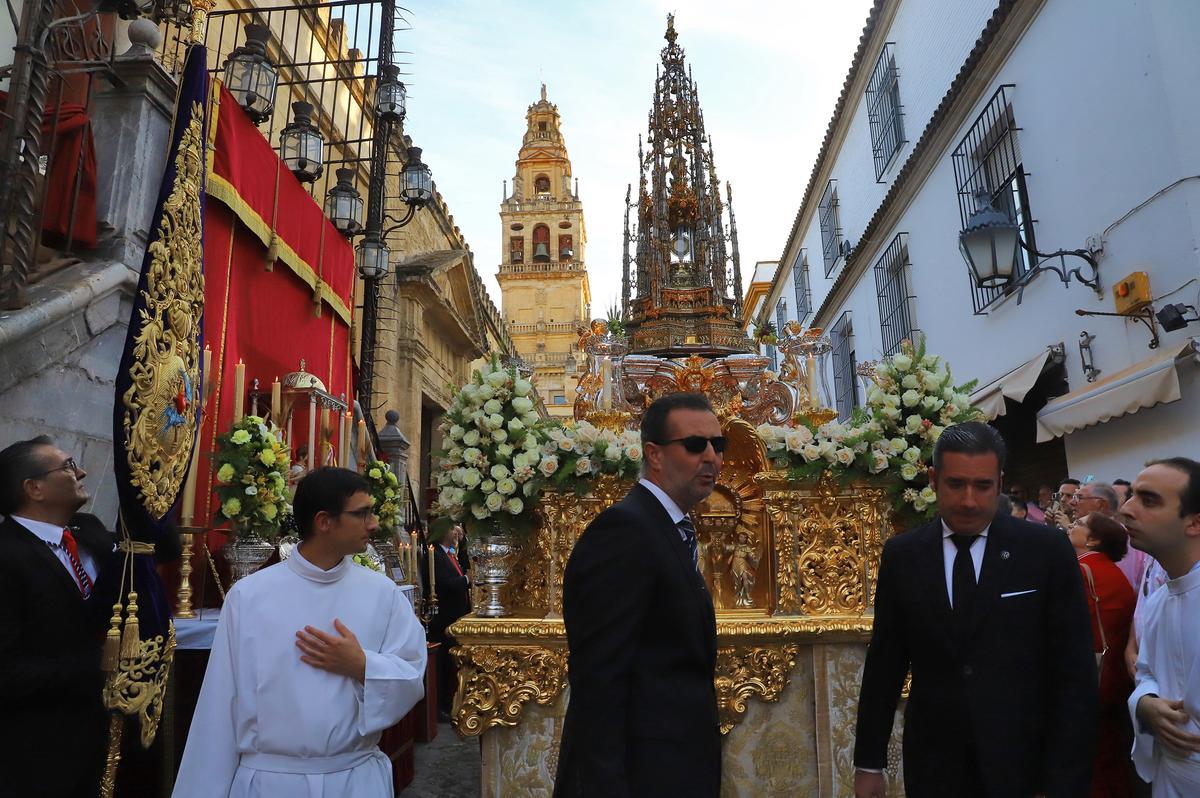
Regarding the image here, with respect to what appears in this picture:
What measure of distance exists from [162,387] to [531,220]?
49306 millimetres

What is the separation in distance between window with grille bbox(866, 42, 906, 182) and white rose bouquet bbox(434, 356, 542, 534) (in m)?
10.4

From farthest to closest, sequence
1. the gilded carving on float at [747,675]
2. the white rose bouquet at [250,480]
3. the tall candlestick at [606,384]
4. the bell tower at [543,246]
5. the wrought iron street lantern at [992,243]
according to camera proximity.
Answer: the bell tower at [543,246] → the wrought iron street lantern at [992,243] → the tall candlestick at [606,384] → the white rose bouquet at [250,480] → the gilded carving on float at [747,675]

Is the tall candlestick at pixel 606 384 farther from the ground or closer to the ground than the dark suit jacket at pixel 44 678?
farther from the ground

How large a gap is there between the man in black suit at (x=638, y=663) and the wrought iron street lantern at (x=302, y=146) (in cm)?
706

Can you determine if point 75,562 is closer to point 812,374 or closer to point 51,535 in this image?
point 51,535

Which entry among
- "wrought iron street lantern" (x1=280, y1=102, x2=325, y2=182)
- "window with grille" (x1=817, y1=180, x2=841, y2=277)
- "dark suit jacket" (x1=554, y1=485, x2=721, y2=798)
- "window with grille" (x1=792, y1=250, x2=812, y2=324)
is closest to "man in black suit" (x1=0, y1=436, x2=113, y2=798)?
"dark suit jacket" (x1=554, y1=485, x2=721, y2=798)

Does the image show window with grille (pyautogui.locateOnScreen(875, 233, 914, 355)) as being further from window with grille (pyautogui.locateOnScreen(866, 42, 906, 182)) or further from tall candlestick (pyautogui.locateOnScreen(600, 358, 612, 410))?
tall candlestick (pyautogui.locateOnScreen(600, 358, 612, 410))

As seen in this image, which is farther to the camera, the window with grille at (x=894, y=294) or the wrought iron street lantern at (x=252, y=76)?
the window with grille at (x=894, y=294)

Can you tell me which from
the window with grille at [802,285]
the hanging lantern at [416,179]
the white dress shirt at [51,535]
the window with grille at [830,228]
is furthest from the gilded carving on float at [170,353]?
the window with grille at [802,285]

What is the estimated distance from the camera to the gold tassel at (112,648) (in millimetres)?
2965

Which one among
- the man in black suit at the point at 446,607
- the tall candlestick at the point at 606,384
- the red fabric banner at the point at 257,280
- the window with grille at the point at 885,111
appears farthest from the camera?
the window with grille at the point at 885,111

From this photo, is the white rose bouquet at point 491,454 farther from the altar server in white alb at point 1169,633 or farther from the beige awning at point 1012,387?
the beige awning at point 1012,387

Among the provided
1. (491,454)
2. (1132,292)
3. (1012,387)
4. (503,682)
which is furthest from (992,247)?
(503,682)

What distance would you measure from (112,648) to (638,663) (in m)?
2.19
